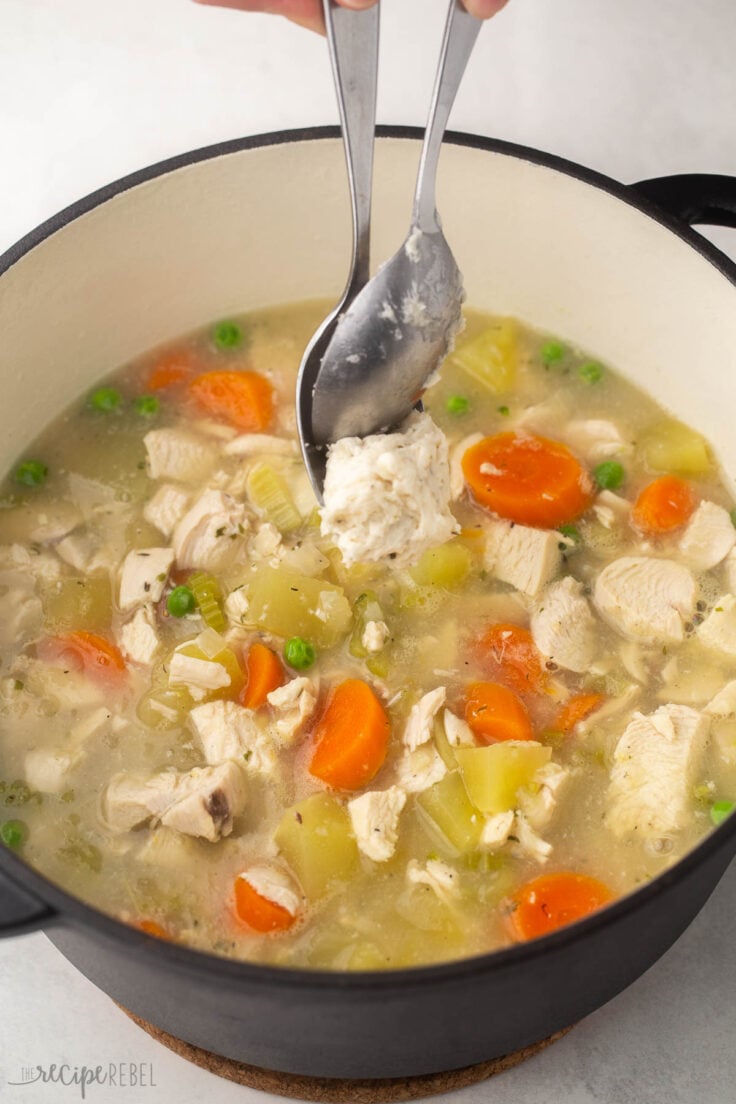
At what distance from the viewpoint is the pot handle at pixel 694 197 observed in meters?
3.10

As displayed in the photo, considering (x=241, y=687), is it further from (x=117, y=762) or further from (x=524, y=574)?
(x=524, y=574)

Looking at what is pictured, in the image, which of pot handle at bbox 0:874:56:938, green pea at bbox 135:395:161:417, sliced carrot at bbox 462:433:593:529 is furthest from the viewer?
green pea at bbox 135:395:161:417

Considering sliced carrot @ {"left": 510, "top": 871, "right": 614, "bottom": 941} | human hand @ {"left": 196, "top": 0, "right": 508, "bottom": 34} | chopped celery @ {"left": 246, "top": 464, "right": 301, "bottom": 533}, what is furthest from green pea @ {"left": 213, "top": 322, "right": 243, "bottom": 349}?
sliced carrot @ {"left": 510, "top": 871, "right": 614, "bottom": 941}

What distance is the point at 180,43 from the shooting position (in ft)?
14.8

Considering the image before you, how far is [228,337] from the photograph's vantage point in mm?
3678

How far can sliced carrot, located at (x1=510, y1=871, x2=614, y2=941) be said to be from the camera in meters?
2.60

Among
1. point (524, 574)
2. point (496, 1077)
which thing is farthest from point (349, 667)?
point (496, 1077)

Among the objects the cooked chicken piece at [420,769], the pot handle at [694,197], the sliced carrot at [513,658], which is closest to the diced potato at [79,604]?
the cooked chicken piece at [420,769]

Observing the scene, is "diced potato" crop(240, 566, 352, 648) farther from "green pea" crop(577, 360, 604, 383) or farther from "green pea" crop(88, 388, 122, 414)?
"green pea" crop(577, 360, 604, 383)

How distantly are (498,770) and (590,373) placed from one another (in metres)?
1.32

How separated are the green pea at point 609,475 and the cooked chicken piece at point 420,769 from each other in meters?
0.89

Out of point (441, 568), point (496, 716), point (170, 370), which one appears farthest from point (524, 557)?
point (170, 370)

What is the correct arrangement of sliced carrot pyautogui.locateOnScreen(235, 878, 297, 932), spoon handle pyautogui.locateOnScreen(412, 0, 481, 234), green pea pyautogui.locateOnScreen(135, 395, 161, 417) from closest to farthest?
spoon handle pyautogui.locateOnScreen(412, 0, 481, 234) → sliced carrot pyautogui.locateOnScreen(235, 878, 297, 932) → green pea pyautogui.locateOnScreen(135, 395, 161, 417)

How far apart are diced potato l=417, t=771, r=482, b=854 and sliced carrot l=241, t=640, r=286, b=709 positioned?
16.8 inches
